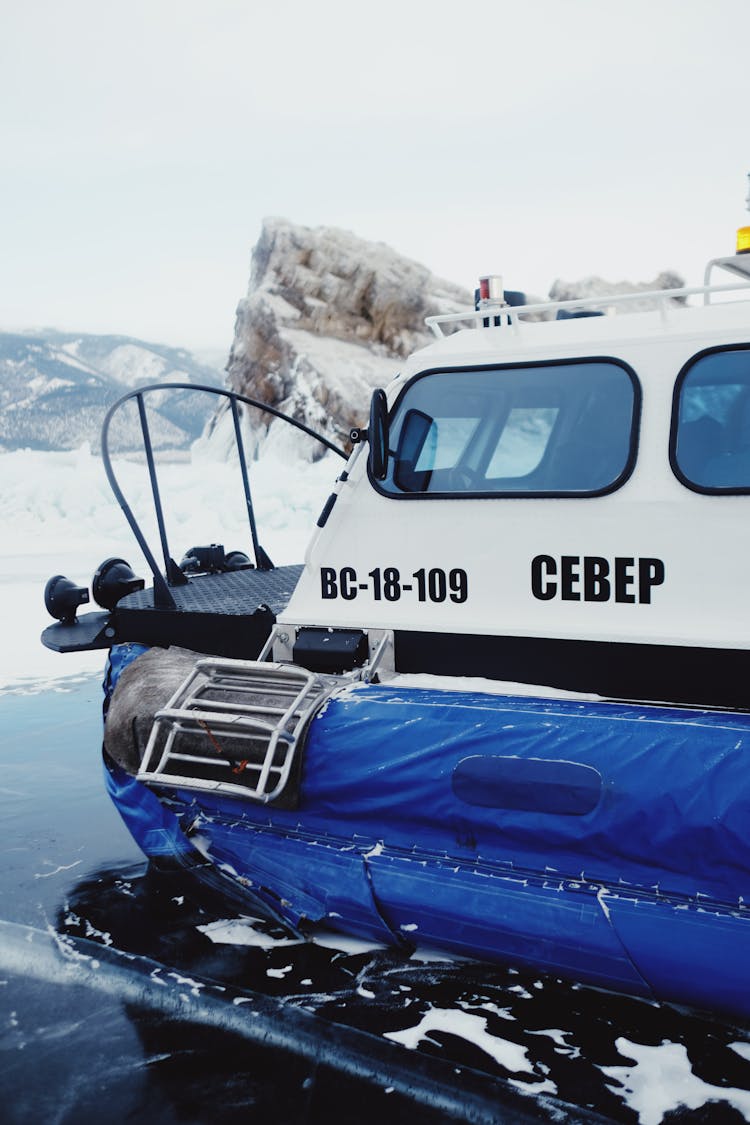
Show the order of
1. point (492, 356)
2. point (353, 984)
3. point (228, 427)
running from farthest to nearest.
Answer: point (228, 427) → point (492, 356) → point (353, 984)

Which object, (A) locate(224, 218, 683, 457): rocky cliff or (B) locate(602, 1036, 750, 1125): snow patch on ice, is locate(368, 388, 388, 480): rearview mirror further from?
(A) locate(224, 218, 683, 457): rocky cliff

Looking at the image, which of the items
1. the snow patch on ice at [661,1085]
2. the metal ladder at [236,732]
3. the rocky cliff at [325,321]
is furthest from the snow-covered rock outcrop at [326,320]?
the snow patch on ice at [661,1085]

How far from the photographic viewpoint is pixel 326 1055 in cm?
256

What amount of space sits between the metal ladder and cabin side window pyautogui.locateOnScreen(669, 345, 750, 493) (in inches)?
53.1

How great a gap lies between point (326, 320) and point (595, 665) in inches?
1066

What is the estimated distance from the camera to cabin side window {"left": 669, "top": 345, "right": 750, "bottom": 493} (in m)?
2.94

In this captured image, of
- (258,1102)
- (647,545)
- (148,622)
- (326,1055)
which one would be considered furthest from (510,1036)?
(148,622)

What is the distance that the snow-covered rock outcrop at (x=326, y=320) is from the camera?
86.1 feet

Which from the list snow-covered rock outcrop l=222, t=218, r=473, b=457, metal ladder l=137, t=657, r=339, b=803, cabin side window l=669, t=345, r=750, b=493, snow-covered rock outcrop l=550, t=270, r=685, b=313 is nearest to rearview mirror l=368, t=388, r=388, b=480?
metal ladder l=137, t=657, r=339, b=803

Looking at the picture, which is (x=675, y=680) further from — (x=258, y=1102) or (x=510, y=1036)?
(x=258, y=1102)

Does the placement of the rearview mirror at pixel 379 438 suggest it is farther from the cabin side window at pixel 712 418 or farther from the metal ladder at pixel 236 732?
the cabin side window at pixel 712 418

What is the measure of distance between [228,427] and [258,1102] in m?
25.0

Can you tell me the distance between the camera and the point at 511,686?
3109mm

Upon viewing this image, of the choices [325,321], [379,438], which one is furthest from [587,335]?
[325,321]
